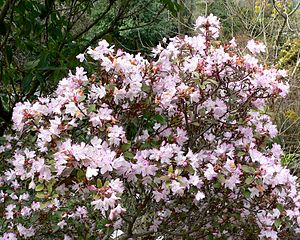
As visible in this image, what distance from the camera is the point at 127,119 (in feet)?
5.18

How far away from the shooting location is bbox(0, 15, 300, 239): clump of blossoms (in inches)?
56.1

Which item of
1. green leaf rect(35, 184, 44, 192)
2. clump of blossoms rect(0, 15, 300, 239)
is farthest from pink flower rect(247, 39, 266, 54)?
green leaf rect(35, 184, 44, 192)

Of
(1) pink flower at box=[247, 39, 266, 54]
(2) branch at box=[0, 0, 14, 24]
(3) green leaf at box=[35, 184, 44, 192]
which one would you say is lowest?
(3) green leaf at box=[35, 184, 44, 192]

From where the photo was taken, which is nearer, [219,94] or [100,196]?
[100,196]

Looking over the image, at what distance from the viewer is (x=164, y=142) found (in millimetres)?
1558

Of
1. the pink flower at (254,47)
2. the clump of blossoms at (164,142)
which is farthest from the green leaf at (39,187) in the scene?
the pink flower at (254,47)

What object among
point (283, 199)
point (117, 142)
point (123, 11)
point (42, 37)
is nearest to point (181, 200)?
point (283, 199)

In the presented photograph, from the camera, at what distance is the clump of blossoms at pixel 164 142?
142 cm

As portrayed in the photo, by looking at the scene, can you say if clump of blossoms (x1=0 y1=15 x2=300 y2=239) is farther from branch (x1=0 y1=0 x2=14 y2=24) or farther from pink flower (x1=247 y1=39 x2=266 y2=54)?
branch (x1=0 y1=0 x2=14 y2=24)

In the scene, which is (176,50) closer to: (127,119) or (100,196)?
(127,119)

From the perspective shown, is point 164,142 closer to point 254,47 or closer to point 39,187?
point 39,187

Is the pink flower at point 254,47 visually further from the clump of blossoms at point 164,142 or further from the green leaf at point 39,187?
the green leaf at point 39,187

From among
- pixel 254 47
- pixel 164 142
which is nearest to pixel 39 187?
pixel 164 142

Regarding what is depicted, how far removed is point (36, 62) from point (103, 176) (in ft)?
2.53
